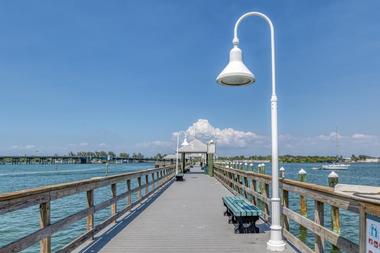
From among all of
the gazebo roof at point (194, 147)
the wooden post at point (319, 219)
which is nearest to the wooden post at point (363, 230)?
the wooden post at point (319, 219)

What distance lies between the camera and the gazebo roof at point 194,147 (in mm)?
26572

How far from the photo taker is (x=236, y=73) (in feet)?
16.7

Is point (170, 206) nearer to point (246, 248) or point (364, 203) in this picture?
point (246, 248)

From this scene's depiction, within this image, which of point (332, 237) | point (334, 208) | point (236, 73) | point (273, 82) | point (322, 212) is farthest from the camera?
point (273, 82)

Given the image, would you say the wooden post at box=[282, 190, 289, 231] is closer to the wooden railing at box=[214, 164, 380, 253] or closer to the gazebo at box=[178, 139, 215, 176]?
the wooden railing at box=[214, 164, 380, 253]

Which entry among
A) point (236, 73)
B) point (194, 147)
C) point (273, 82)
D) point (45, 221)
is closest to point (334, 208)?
point (273, 82)

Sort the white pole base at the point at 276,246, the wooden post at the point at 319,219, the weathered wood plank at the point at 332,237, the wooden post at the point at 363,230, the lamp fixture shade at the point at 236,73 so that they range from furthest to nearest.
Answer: the lamp fixture shade at the point at 236,73
the white pole base at the point at 276,246
the wooden post at the point at 319,219
the weathered wood plank at the point at 332,237
the wooden post at the point at 363,230

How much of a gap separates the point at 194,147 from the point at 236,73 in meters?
Result: 23.2

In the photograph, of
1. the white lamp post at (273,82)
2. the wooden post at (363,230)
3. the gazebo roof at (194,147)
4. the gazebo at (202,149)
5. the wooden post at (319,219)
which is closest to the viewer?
the wooden post at (363,230)

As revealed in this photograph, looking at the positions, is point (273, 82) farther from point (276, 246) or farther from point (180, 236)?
point (180, 236)

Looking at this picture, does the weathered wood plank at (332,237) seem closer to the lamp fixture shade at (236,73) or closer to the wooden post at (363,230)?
the wooden post at (363,230)

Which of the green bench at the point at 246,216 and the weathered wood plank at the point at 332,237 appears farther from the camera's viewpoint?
the green bench at the point at 246,216

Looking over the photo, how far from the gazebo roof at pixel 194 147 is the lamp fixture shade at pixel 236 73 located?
68.1 feet

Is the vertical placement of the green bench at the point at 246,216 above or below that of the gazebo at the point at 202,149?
below
